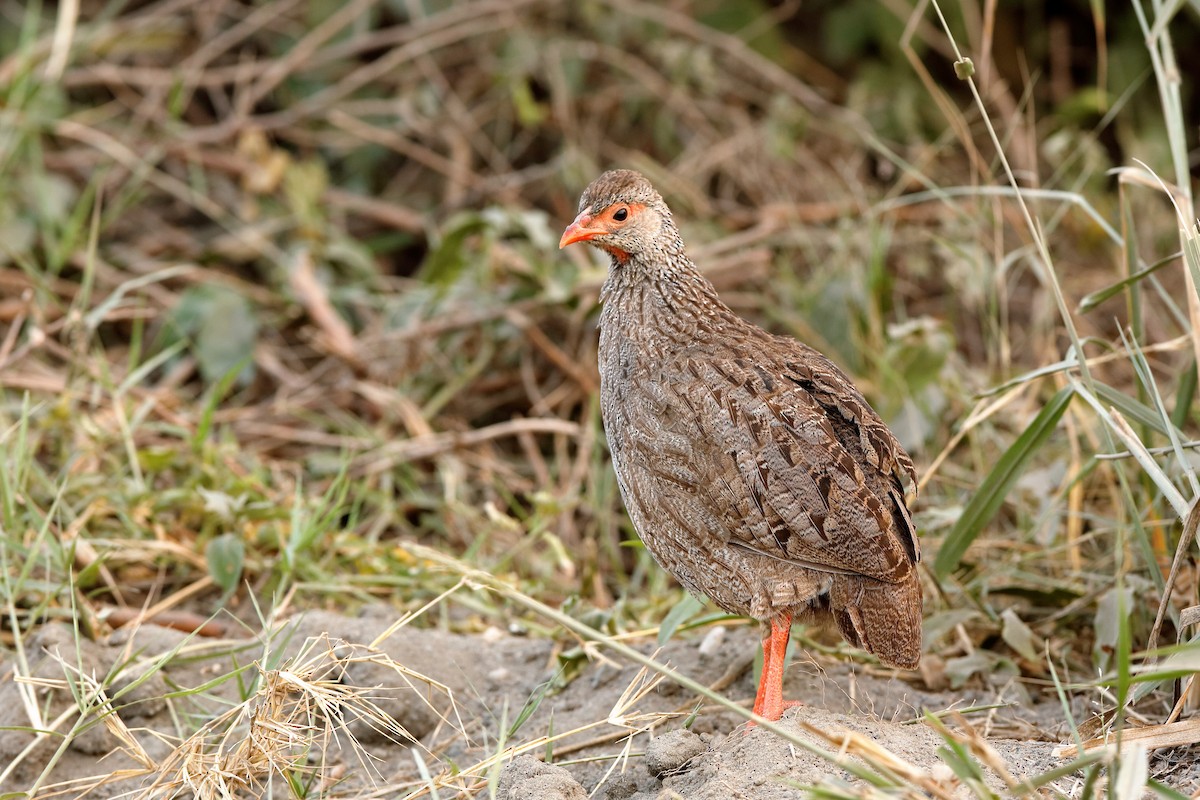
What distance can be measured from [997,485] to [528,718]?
1303 mm

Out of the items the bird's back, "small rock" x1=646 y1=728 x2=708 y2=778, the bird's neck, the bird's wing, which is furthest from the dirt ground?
the bird's neck

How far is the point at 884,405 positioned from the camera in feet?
15.2

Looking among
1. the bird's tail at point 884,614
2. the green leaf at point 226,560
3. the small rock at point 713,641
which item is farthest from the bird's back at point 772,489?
the green leaf at point 226,560

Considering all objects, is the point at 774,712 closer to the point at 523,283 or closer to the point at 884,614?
the point at 884,614

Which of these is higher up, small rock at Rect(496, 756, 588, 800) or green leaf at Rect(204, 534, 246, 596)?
small rock at Rect(496, 756, 588, 800)

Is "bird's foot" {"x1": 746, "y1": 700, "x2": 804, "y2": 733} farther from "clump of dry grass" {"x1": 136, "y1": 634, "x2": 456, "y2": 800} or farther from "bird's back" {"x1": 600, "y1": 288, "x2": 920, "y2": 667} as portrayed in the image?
"clump of dry grass" {"x1": 136, "y1": 634, "x2": 456, "y2": 800}

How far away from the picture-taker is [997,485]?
337cm

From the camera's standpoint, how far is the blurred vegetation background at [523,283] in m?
3.68

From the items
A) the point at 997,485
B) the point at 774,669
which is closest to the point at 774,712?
the point at 774,669

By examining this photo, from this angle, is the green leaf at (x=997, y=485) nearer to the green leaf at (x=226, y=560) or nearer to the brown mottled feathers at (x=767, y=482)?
the brown mottled feathers at (x=767, y=482)

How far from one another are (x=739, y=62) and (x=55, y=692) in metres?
4.63

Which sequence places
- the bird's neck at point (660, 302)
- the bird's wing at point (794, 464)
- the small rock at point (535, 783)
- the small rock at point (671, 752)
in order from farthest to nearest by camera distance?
1. the bird's neck at point (660, 302)
2. the bird's wing at point (794, 464)
3. the small rock at point (671, 752)
4. the small rock at point (535, 783)

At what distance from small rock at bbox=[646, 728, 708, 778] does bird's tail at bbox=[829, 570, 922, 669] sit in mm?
466

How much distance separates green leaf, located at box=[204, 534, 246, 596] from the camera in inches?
145
